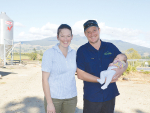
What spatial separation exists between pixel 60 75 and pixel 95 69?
0.66 metres

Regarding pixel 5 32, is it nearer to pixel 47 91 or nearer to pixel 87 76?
pixel 47 91

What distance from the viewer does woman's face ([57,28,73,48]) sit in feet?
8.14

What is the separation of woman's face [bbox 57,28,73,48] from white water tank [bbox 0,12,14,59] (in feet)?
60.9

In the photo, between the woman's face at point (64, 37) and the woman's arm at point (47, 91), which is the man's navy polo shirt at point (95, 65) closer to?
the woman's face at point (64, 37)

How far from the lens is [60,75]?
2.42 m

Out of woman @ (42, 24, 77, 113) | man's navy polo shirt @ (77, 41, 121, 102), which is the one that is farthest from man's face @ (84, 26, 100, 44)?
woman @ (42, 24, 77, 113)

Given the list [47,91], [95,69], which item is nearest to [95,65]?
[95,69]

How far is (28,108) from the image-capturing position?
5742 mm

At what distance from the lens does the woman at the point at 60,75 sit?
2.36 m

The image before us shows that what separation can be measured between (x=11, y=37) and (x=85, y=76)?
19716mm

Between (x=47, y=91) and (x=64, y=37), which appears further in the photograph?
(x=64, y=37)

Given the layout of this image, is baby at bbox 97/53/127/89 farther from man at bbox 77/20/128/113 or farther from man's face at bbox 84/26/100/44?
man's face at bbox 84/26/100/44

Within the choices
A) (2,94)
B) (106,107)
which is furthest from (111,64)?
→ (2,94)

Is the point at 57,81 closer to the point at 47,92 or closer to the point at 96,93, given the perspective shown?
the point at 47,92
